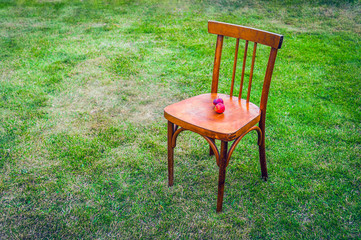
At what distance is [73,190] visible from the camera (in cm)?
221

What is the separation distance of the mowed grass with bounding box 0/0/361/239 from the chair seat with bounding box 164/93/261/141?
2.16 ft

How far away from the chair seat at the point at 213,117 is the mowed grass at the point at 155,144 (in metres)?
0.66

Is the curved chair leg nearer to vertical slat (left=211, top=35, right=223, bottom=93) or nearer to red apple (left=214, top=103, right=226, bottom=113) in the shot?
red apple (left=214, top=103, right=226, bottom=113)

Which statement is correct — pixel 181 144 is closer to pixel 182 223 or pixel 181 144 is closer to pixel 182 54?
pixel 182 223

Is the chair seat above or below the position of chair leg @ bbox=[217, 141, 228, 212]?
above

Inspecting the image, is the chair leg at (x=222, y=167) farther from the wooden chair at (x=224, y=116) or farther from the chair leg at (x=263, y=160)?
the chair leg at (x=263, y=160)

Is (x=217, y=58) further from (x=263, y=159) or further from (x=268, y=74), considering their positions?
(x=263, y=159)

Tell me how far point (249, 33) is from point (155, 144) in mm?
1362

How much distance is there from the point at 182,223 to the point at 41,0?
856 centimetres

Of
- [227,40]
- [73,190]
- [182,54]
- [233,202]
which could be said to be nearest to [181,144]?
[233,202]

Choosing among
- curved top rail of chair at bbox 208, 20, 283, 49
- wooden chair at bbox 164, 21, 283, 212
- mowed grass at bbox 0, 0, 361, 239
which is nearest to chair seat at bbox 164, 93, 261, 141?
wooden chair at bbox 164, 21, 283, 212

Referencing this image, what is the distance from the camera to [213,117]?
1.86m

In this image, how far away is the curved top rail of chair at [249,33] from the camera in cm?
176

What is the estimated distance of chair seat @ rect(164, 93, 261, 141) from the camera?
1.72 metres
